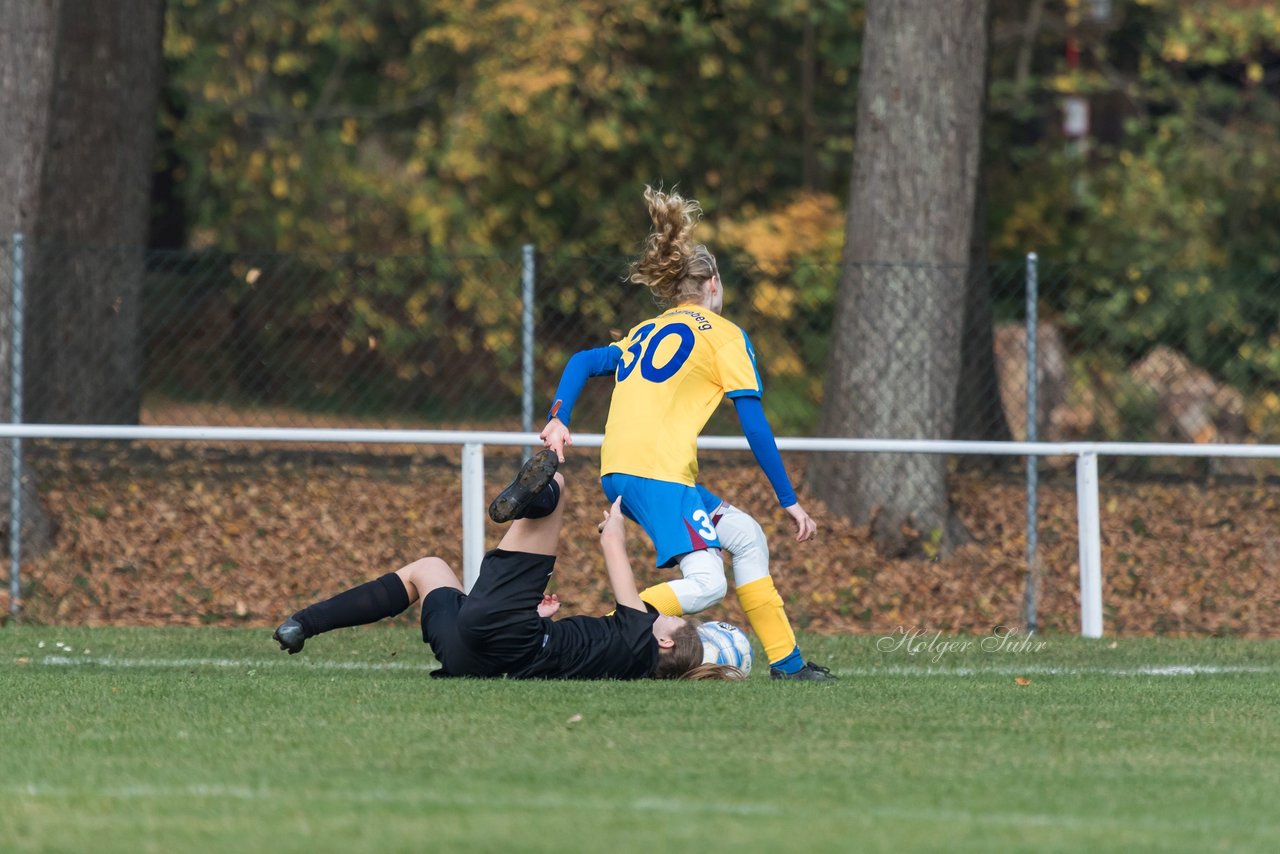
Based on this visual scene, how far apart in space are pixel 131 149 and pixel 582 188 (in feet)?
35.1

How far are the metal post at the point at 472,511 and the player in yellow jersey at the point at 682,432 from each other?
6.62 feet

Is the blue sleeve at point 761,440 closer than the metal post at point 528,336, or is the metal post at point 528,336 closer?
the blue sleeve at point 761,440

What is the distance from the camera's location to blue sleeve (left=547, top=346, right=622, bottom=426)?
6969 millimetres

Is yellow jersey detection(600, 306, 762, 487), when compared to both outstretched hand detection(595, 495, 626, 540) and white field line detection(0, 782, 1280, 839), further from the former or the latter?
white field line detection(0, 782, 1280, 839)

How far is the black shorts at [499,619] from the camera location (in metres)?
6.77

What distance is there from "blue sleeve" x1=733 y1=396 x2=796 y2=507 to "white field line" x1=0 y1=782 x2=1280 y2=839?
7.83 ft

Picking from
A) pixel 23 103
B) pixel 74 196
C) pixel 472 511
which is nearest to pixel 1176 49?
pixel 74 196

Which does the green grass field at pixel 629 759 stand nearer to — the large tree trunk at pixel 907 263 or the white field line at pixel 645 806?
the white field line at pixel 645 806

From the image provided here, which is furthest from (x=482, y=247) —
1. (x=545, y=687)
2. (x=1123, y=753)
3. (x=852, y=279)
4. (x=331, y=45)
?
(x=1123, y=753)

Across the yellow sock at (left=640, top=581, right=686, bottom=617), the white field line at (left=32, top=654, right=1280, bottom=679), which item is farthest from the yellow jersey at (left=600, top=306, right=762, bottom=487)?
the white field line at (left=32, top=654, right=1280, bottom=679)

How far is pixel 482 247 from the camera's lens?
2261 centimetres

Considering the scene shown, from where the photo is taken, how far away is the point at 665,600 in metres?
6.95

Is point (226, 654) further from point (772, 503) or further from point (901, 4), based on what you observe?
point (901, 4)

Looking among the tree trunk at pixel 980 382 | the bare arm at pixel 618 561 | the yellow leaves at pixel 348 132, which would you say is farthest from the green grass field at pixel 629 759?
the yellow leaves at pixel 348 132
